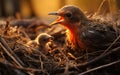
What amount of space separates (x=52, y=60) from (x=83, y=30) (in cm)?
50

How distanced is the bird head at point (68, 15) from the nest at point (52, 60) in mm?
330

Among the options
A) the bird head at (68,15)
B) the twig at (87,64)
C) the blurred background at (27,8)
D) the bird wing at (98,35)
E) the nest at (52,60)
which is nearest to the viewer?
the nest at (52,60)

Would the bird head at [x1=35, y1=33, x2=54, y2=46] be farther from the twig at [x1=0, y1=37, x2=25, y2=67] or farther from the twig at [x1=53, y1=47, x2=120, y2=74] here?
the twig at [x1=53, y1=47, x2=120, y2=74]

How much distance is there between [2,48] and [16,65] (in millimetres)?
324

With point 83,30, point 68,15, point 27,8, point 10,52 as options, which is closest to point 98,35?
point 83,30

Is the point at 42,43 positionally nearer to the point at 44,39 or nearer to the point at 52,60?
the point at 44,39

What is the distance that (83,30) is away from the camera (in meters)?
6.50

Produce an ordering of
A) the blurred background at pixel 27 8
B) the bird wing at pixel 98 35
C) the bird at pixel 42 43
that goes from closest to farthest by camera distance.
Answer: the bird wing at pixel 98 35, the bird at pixel 42 43, the blurred background at pixel 27 8

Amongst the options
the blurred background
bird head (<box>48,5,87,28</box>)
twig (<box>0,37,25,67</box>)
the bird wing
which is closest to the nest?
twig (<box>0,37,25,67</box>)

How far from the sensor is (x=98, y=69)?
5922 mm

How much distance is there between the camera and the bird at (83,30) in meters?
6.32

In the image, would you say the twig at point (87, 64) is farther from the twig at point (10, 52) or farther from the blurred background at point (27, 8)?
the blurred background at point (27, 8)

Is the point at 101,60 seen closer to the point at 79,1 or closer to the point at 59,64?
the point at 59,64

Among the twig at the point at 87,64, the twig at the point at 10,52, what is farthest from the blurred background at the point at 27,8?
the twig at the point at 87,64
